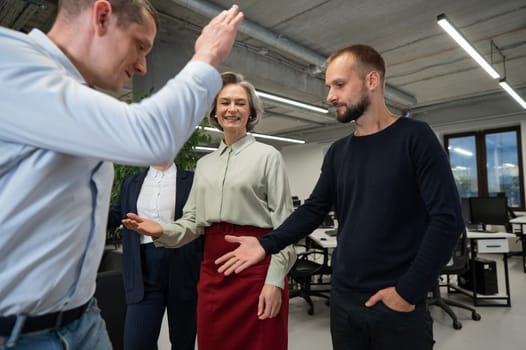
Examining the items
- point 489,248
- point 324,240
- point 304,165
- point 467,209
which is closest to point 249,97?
point 324,240

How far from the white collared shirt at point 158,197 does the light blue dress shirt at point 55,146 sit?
1.32 metres

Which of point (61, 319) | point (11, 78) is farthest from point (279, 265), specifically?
point (11, 78)

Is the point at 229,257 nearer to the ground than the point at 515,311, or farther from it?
farther from it

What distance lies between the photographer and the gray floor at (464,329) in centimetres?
329

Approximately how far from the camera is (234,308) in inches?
60.4

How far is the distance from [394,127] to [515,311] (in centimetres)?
398

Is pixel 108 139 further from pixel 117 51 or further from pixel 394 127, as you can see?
pixel 394 127

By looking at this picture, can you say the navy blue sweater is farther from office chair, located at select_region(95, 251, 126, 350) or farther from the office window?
the office window

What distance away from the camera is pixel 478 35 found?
17.6 feet

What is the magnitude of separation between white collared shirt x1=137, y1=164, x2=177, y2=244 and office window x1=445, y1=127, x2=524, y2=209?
8.99 metres

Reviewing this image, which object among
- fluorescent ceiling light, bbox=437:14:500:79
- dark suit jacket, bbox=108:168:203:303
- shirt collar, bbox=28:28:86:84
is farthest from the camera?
fluorescent ceiling light, bbox=437:14:500:79

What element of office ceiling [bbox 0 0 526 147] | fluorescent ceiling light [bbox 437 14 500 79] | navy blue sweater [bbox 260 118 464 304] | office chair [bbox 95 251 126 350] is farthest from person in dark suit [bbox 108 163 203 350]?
fluorescent ceiling light [bbox 437 14 500 79]

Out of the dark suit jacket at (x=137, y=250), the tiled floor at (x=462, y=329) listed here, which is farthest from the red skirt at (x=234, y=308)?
the tiled floor at (x=462, y=329)

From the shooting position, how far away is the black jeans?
126cm
